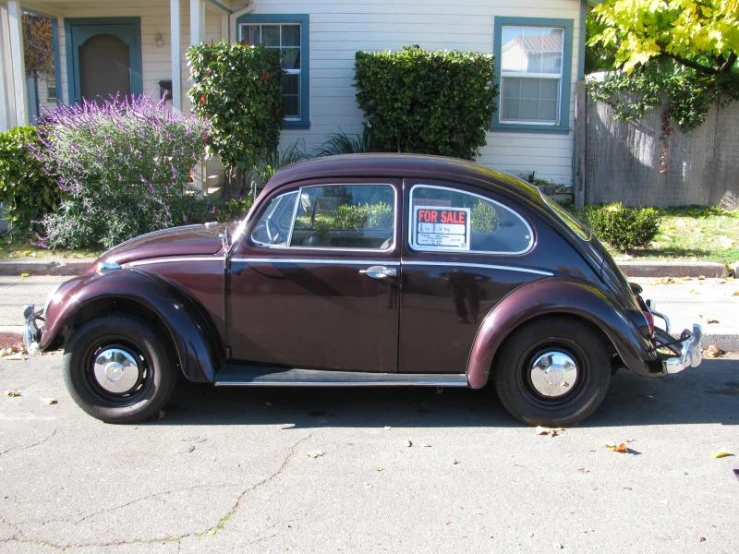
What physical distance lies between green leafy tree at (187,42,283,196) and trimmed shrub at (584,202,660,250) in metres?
5.00

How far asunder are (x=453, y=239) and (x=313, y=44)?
8.79 meters

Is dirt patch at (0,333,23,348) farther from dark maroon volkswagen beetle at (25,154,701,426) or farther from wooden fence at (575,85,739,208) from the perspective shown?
wooden fence at (575,85,739,208)

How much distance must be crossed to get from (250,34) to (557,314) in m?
9.89

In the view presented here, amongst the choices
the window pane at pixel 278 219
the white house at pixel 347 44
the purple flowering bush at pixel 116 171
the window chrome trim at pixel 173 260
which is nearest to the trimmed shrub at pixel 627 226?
the white house at pixel 347 44

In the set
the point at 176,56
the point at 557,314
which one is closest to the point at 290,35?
the point at 176,56

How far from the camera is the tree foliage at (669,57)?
10203 millimetres

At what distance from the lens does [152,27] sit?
13.0m

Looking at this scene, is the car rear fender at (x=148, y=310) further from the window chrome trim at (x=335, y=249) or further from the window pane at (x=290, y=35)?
the window pane at (x=290, y=35)

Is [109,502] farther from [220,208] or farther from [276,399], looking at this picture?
[220,208]

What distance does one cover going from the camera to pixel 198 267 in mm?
4797

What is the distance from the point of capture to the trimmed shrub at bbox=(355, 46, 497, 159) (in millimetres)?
11227

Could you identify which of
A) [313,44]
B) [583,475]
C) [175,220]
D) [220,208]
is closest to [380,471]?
[583,475]

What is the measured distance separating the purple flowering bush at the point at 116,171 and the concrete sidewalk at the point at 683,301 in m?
0.97

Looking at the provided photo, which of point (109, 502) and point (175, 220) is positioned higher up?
point (175, 220)
